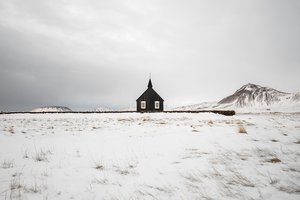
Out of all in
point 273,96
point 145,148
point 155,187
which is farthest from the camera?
point 273,96

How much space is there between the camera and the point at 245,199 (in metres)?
2.76

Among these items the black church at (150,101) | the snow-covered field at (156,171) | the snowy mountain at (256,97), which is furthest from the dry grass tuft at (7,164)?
the snowy mountain at (256,97)

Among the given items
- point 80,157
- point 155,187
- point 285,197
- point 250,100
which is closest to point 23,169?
point 80,157

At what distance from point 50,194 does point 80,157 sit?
2.06 m

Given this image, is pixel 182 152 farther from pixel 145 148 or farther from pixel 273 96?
pixel 273 96

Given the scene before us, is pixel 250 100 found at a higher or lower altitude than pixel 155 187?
higher

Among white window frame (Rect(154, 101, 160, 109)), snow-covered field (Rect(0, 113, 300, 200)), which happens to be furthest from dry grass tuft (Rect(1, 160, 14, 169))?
white window frame (Rect(154, 101, 160, 109))

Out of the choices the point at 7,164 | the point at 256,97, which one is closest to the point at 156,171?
the point at 7,164

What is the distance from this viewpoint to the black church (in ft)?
141

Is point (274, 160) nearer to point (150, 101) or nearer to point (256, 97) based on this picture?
point (150, 101)

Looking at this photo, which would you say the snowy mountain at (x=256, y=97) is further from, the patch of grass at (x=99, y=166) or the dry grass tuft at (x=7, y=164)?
the dry grass tuft at (x=7, y=164)

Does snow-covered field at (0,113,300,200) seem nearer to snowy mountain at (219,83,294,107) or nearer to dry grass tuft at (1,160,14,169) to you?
dry grass tuft at (1,160,14,169)

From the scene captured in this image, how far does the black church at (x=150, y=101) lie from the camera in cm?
4300

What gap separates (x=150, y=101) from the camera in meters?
42.9
